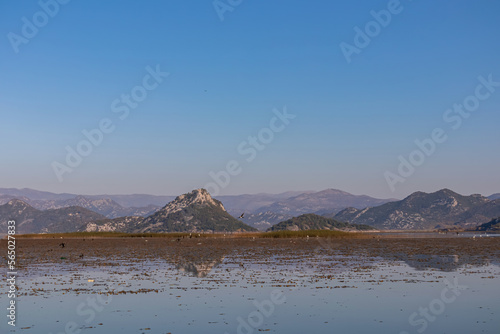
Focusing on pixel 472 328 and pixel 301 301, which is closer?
pixel 472 328

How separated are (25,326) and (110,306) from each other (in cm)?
568

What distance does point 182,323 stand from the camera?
81.5 ft

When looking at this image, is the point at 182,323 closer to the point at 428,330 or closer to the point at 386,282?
the point at 428,330

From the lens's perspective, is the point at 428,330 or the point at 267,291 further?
the point at 267,291

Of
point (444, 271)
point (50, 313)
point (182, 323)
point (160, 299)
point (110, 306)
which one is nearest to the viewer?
point (182, 323)

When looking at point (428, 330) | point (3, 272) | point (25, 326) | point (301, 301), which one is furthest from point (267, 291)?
point (3, 272)

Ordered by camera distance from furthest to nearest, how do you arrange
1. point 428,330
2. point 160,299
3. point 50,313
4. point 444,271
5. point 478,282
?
1. point 444,271
2. point 478,282
3. point 160,299
4. point 50,313
5. point 428,330

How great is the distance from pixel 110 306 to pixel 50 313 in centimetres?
327

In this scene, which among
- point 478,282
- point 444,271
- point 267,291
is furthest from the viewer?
point 444,271

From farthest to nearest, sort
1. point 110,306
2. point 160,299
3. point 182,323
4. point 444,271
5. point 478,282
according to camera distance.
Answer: point 444,271, point 478,282, point 160,299, point 110,306, point 182,323

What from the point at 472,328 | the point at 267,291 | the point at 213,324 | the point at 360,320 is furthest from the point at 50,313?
the point at 472,328

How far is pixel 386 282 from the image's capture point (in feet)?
126

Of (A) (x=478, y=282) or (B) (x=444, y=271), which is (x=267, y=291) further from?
(B) (x=444, y=271)

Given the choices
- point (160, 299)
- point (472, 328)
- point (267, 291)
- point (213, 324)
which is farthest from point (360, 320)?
point (160, 299)
